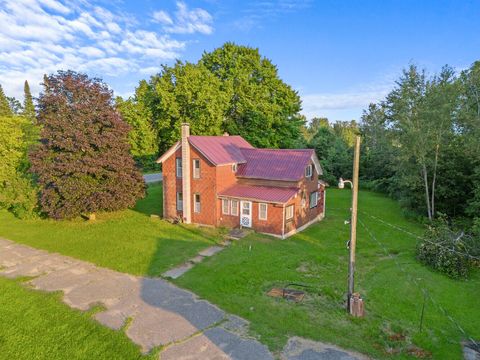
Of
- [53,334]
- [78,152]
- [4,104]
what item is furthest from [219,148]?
[4,104]

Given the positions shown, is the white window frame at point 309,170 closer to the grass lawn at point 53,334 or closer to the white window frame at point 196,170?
the white window frame at point 196,170

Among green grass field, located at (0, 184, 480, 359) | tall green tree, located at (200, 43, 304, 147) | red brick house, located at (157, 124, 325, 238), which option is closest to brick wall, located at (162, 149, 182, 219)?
red brick house, located at (157, 124, 325, 238)

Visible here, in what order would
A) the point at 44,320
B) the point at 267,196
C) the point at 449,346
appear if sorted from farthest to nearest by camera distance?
the point at 267,196 → the point at 44,320 → the point at 449,346

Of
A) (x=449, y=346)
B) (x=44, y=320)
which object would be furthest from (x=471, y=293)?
(x=44, y=320)

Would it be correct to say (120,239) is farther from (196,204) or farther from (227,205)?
(227,205)

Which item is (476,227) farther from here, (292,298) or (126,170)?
(126,170)

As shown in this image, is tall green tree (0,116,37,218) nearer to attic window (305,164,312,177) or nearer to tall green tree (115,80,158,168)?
tall green tree (115,80,158,168)
